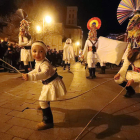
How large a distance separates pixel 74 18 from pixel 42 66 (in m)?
39.0

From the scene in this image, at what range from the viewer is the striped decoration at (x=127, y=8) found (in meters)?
2.74

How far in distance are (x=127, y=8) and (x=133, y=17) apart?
44cm

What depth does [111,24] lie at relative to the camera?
88.3 feet

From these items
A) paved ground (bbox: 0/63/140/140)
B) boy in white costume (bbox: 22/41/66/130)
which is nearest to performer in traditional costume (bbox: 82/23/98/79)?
paved ground (bbox: 0/63/140/140)

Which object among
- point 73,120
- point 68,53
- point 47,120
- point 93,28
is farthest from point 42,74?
point 68,53

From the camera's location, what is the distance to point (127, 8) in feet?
9.51

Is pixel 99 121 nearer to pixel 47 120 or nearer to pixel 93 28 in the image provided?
pixel 47 120

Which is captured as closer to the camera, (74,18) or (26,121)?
(26,121)

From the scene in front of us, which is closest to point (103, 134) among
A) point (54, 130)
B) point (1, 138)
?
point (54, 130)

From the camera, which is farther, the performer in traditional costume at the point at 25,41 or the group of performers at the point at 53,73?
the performer in traditional costume at the point at 25,41

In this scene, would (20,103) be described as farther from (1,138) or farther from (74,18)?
(74,18)

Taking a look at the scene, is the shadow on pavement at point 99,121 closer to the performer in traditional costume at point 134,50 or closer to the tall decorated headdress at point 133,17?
the performer in traditional costume at point 134,50

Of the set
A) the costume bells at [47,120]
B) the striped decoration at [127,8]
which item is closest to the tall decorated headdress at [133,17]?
the striped decoration at [127,8]

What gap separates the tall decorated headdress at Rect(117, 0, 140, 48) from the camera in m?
2.51
